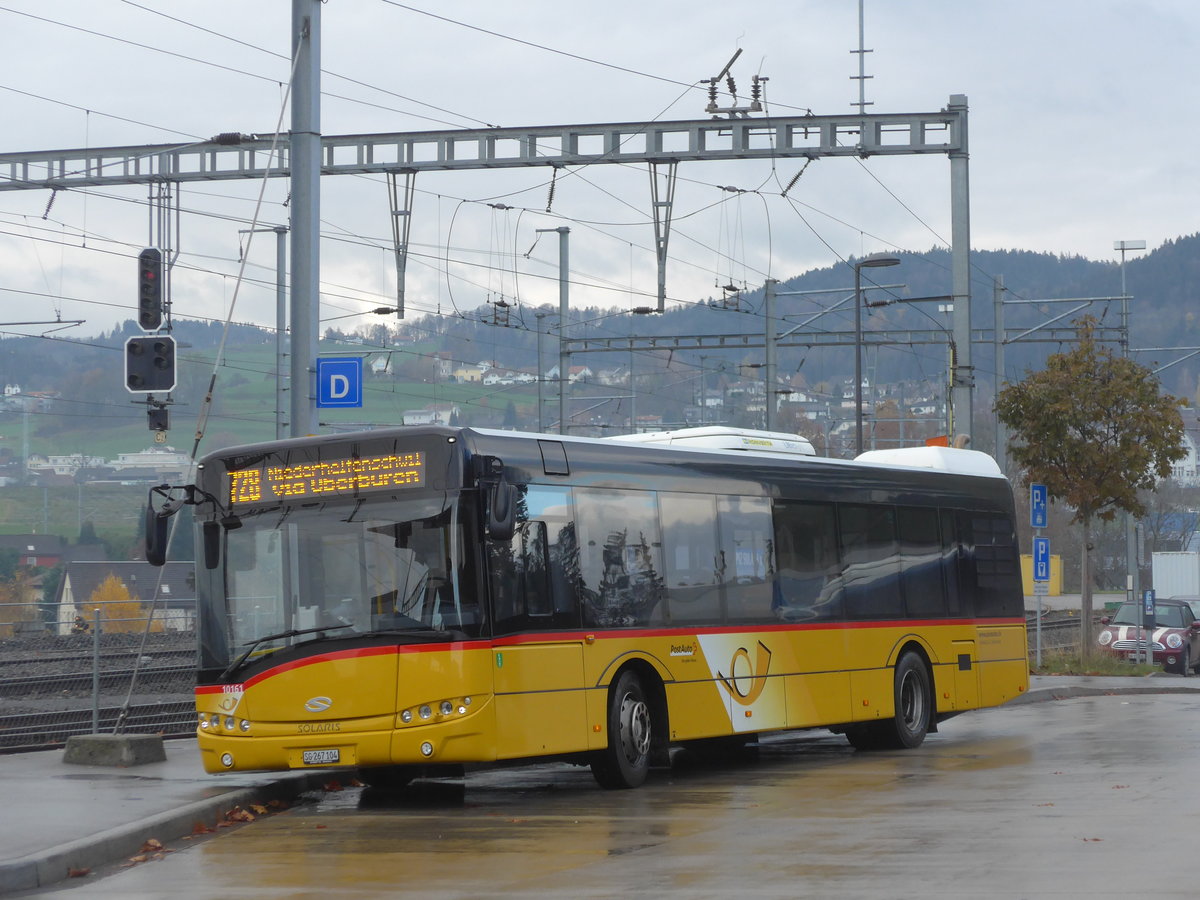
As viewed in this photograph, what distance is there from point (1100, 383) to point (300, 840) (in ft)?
76.0

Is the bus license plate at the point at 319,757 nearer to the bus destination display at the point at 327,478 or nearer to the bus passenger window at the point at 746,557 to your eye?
the bus destination display at the point at 327,478

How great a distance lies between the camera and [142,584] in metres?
56.0

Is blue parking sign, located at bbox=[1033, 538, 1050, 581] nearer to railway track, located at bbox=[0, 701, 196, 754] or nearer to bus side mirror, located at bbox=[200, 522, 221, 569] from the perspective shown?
railway track, located at bbox=[0, 701, 196, 754]

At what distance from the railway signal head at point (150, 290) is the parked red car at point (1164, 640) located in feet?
75.1

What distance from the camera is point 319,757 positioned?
514 inches

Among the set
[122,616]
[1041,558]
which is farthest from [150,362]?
[1041,558]

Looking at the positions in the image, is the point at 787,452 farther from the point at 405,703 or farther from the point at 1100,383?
the point at 1100,383

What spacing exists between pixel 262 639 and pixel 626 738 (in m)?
3.09

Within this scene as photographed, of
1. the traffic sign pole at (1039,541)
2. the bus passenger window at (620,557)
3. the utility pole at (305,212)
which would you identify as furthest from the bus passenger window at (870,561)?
the traffic sign pole at (1039,541)

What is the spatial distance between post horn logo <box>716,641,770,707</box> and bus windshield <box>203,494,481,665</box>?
3497mm

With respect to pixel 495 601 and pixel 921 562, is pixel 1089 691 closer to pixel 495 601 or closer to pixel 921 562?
pixel 921 562

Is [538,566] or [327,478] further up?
[327,478]

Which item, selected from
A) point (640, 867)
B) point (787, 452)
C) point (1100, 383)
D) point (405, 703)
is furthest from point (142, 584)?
point (640, 867)

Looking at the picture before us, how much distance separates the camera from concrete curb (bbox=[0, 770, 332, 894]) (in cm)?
965
